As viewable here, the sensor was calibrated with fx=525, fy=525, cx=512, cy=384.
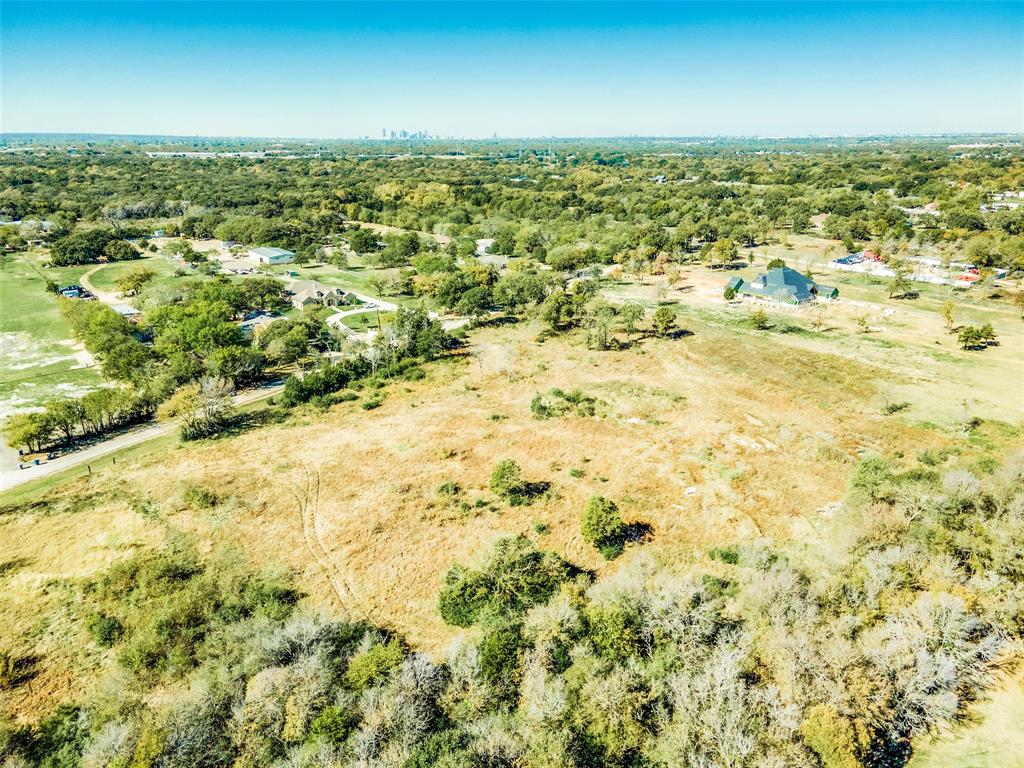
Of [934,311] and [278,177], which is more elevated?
[278,177]

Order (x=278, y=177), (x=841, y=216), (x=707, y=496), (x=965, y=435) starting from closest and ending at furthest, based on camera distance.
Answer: (x=707, y=496) < (x=965, y=435) < (x=841, y=216) < (x=278, y=177)

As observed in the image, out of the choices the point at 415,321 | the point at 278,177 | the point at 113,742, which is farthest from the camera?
the point at 278,177

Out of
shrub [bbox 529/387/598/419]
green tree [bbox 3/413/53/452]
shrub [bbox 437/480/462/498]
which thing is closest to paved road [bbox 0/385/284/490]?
green tree [bbox 3/413/53/452]

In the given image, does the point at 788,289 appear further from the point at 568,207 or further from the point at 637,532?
the point at 568,207

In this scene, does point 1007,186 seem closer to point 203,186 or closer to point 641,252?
point 641,252

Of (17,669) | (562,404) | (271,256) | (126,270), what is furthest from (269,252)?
(17,669)

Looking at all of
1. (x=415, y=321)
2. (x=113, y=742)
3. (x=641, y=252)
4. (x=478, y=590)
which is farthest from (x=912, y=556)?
(x=641, y=252)
